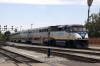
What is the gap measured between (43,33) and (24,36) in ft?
56.1

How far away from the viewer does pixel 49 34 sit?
40625 millimetres

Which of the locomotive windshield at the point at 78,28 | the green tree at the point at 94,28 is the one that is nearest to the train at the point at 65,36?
the locomotive windshield at the point at 78,28

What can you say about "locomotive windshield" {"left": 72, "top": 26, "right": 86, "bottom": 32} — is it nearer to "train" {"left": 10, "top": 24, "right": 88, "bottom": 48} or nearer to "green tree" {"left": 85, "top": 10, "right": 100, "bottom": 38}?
"train" {"left": 10, "top": 24, "right": 88, "bottom": 48}

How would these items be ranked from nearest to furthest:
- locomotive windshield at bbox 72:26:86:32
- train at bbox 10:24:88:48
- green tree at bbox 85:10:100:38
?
1. train at bbox 10:24:88:48
2. locomotive windshield at bbox 72:26:86:32
3. green tree at bbox 85:10:100:38

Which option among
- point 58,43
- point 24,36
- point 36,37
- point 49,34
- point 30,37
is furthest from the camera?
point 24,36

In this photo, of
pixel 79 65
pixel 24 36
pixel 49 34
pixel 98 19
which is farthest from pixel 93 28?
pixel 79 65

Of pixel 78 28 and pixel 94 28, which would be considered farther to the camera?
pixel 94 28

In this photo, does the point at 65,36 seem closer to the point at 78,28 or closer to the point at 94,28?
the point at 78,28

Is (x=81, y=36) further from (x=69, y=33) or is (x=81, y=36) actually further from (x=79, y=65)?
(x=79, y=65)

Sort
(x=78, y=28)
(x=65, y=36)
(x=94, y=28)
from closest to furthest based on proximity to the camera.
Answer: (x=78, y=28), (x=65, y=36), (x=94, y=28)

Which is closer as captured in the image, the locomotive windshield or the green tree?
the locomotive windshield

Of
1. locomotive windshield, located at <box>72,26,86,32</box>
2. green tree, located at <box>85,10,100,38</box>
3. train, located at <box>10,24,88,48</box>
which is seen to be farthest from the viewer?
green tree, located at <box>85,10,100,38</box>

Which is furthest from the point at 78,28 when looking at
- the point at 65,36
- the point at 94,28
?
the point at 94,28

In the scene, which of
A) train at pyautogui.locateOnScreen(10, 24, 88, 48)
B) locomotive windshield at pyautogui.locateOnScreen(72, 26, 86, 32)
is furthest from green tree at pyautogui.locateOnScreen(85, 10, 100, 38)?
locomotive windshield at pyautogui.locateOnScreen(72, 26, 86, 32)
